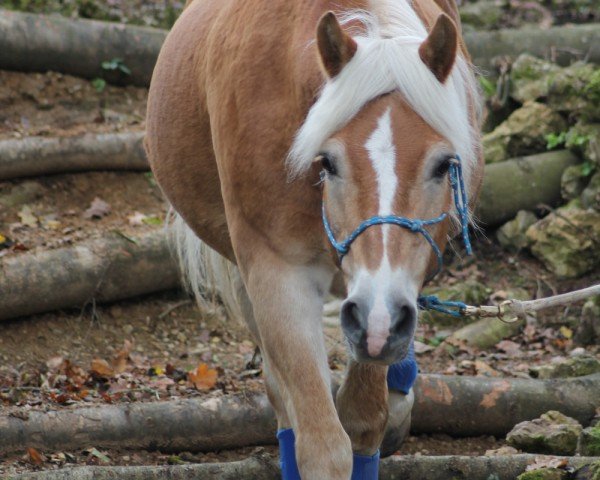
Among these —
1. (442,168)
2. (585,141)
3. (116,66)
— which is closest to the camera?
(442,168)

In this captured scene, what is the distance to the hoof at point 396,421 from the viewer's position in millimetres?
4746

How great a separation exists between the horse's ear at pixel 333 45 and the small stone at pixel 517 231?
4.40m

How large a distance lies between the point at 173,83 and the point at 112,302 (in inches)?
93.6

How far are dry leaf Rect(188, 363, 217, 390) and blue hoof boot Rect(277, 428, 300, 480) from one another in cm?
129

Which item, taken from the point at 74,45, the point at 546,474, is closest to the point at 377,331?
the point at 546,474

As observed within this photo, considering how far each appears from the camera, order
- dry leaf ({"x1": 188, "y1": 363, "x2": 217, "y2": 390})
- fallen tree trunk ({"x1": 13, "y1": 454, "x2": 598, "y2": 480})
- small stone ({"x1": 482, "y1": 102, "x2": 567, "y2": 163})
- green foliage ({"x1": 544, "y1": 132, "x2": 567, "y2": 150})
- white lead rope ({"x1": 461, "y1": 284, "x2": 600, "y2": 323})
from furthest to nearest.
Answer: small stone ({"x1": 482, "y1": 102, "x2": 567, "y2": 163}) < green foliage ({"x1": 544, "y1": 132, "x2": 567, "y2": 150}) < dry leaf ({"x1": 188, "y1": 363, "x2": 217, "y2": 390}) < fallen tree trunk ({"x1": 13, "y1": 454, "x2": 598, "y2": 480}) < white lead rope ({"x1": 461, "y1": 284, "x2": 600, "y2": 323})

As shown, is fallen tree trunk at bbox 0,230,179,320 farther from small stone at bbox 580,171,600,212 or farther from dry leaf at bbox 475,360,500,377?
small stone at bbox 580,171,600,212

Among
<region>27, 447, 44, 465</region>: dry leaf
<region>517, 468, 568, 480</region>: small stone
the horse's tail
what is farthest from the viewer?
the horse's tail

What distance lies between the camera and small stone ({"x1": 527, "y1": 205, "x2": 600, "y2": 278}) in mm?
6980

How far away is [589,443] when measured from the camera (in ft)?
14.9

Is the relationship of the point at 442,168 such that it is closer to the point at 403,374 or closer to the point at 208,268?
the point at 403,374

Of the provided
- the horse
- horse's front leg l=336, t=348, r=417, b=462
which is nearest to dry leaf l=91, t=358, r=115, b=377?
the horse

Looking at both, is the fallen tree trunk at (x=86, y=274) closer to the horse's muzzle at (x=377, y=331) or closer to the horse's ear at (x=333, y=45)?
the horse's ear at (x=333, y=45)

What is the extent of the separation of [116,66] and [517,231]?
3.68 meters
